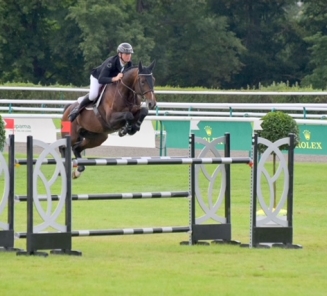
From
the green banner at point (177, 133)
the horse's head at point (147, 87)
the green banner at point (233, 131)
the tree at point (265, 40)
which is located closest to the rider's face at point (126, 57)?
the horse's head at point (147, 87)

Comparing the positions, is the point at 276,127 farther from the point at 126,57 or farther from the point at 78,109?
the point at 78,109

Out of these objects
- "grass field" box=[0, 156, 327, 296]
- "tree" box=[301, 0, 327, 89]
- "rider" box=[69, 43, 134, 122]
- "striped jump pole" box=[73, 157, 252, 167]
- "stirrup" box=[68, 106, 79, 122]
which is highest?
"tree" box=[301, 0, 327, 89]

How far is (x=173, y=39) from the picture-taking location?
171ft

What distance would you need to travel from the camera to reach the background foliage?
47250 mm

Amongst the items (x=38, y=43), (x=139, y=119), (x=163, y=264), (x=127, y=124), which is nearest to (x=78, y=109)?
(x=127, y=124)

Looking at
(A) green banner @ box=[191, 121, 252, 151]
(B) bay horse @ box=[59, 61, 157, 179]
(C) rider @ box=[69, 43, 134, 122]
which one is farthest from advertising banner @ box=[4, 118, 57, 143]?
(C) rider @ box=[69, 43, 134, 122]

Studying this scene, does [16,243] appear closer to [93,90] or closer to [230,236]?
[230,236]

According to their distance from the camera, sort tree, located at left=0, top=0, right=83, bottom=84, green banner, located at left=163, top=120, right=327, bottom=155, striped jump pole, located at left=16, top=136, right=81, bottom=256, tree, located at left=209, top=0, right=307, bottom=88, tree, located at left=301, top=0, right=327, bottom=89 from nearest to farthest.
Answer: striped jump pole, located at left=16, top=136, right=81, bottom=256 < green banner, located at left=163, top=120, right=327, bottom=155 < tree, located at left=301, top=0, right=327, bottom=89 < tree, located at left=0, top=0, right=83, bottom=84 < tree, located at left=209, top=0, right=307, bottom=88

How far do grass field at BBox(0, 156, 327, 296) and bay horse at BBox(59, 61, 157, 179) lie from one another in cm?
103

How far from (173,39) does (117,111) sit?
130 feet

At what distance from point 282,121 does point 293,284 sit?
5163mm

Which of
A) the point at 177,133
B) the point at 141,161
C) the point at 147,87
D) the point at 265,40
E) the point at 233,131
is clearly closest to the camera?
the point at 141,161

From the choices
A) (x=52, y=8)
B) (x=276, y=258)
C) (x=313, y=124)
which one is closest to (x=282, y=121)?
(x=276, y=258)

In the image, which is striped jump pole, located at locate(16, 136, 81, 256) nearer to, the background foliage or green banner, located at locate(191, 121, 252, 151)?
green banner, located at locate(191, 121, 252, 151)
